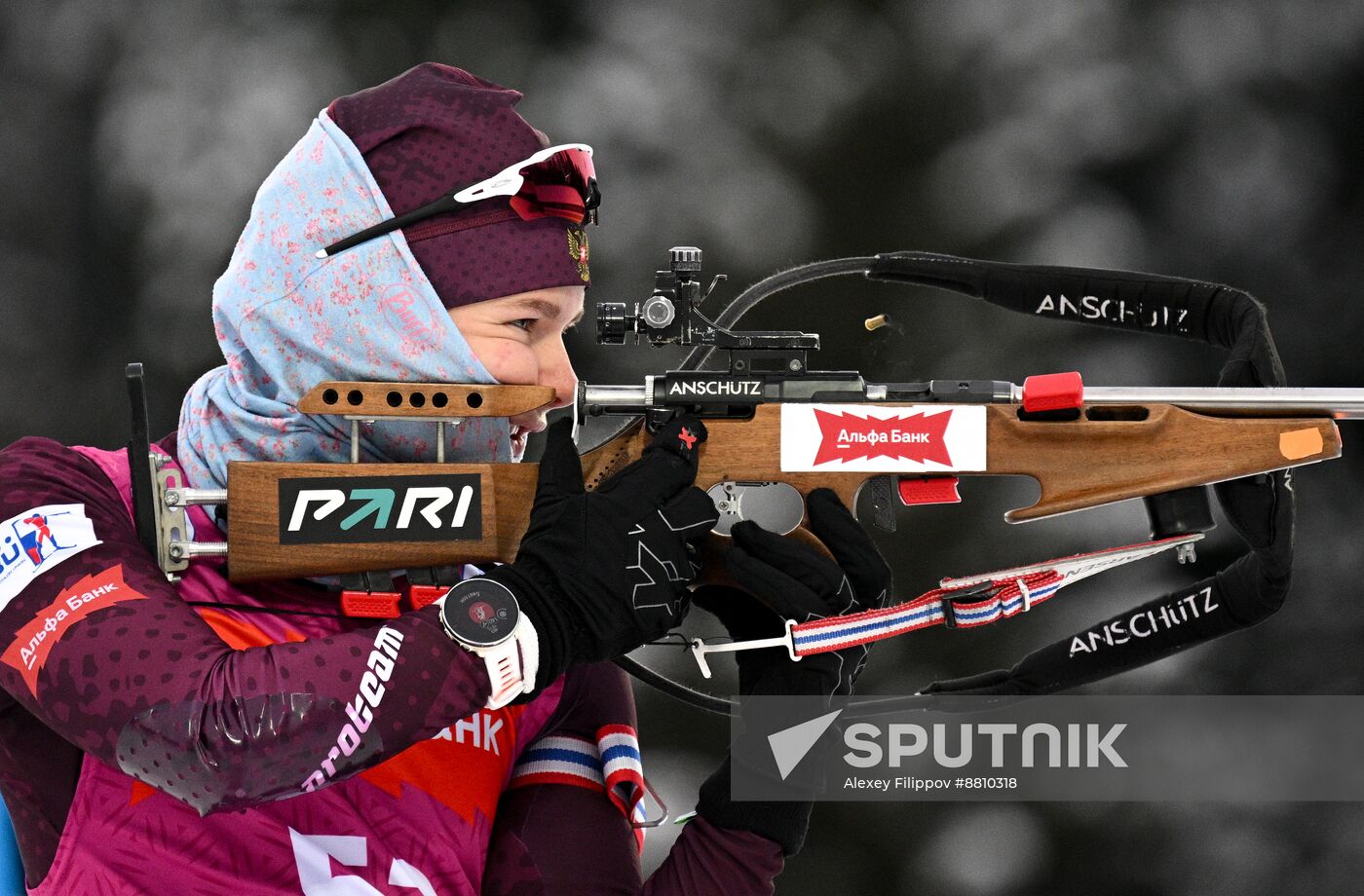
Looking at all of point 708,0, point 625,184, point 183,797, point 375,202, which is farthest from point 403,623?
point 708,0

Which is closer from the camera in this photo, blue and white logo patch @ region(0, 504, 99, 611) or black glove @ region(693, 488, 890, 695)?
blue and white logo patch @ region(0, 504, 99, 611)

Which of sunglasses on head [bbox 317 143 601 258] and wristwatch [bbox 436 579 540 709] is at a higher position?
sunglasses on head [bbox 317 143 601 258]

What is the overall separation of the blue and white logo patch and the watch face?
335mm

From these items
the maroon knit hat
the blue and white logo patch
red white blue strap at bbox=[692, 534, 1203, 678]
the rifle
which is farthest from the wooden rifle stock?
the blue and white logo patch

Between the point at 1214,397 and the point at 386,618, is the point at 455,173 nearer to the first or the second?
the point at 386,618

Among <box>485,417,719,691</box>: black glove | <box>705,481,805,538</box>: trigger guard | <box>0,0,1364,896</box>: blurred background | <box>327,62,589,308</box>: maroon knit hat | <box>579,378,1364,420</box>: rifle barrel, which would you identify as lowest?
<box>485,417,719,691</box>: black glove

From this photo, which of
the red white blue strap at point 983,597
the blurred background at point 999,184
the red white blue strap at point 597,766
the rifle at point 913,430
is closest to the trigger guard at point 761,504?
the rifle at point 913,430

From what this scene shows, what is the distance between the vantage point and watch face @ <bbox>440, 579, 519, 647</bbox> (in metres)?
1.21

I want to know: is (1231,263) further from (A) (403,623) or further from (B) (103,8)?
(B) (103,8)

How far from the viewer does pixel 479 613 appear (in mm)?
1225

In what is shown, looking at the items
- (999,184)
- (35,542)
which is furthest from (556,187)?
(999,184)

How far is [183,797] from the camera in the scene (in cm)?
116

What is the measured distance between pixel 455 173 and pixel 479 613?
0.50 meters

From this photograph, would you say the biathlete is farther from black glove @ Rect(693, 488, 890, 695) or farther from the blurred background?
the blurred background
